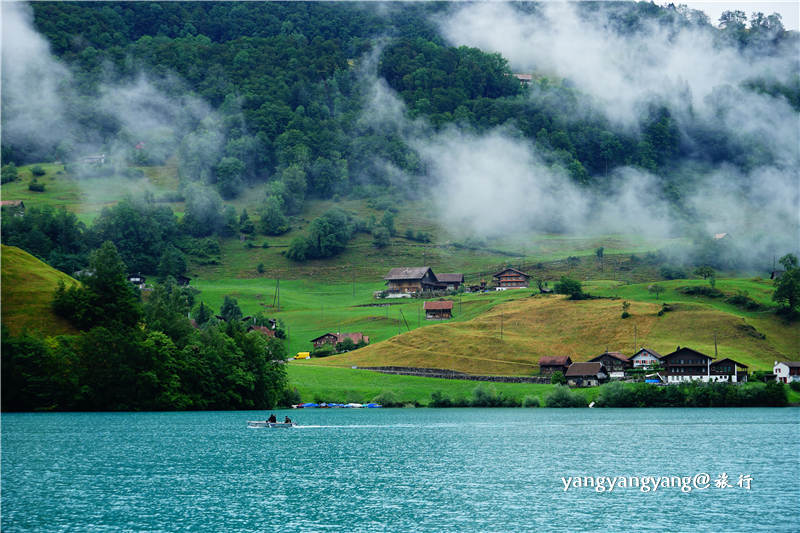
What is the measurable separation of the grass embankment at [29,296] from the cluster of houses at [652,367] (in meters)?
76.7

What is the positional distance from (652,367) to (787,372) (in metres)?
20.4

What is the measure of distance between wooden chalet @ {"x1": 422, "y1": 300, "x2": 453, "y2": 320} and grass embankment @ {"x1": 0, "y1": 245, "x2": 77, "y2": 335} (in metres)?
84.0

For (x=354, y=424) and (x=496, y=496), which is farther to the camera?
(x=354, y=424)

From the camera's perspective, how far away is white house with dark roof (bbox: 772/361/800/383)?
456 ft

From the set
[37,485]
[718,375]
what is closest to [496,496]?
[37,485]

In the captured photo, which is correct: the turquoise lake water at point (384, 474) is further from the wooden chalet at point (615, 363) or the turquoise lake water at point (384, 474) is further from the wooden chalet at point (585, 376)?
the wooden chalet at point (615, 363)

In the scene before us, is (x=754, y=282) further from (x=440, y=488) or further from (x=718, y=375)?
(x=440, y=488)

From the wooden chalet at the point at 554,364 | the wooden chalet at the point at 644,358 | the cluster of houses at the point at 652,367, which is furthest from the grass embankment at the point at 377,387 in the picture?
the wooden chalet at the point at 644,358

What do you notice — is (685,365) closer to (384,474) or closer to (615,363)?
(615,363)

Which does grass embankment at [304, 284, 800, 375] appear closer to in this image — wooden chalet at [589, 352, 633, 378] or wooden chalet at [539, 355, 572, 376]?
wooden chalet at [539, 355, 572, 376]

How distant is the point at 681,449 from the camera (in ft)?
232

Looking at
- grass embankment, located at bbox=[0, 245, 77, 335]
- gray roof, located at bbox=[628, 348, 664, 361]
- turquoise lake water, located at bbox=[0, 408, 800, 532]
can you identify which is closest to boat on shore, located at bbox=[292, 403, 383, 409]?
turquoise lake water, located at bbox=[0, 408, 800, 532]

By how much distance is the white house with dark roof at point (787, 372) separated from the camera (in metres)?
139

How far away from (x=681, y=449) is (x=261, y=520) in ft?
132
